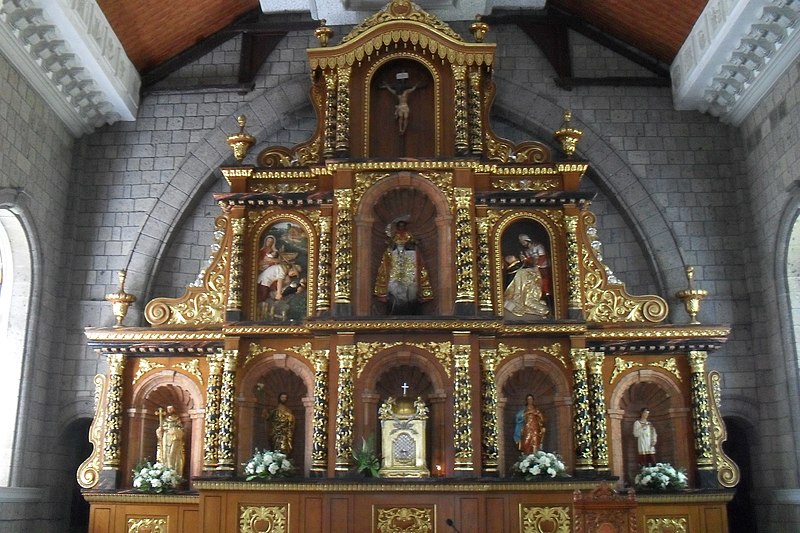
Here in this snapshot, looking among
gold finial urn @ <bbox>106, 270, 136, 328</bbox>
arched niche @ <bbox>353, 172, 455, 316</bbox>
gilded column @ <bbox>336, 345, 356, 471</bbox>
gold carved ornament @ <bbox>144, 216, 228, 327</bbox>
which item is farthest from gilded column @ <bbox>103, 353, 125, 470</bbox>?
arched niche @ <bbox>353, 172, 455, 316</bbox>

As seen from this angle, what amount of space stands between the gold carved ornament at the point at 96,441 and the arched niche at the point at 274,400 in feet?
7.65

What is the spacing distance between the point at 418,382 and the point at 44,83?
8271mm

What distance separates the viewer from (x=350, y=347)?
13.9 meters

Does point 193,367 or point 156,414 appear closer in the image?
point 193,367

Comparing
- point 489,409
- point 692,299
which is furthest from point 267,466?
point 692,299

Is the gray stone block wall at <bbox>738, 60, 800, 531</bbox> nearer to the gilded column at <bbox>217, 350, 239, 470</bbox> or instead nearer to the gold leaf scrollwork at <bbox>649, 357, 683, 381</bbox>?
the gold leaf scrollwork at <bbox>649, 357, 683, 381</bbox>

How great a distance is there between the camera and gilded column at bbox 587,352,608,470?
13.8 m

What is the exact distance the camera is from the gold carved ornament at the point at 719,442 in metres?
14.0

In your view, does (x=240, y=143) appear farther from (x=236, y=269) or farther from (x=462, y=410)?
(x=462, y=410)

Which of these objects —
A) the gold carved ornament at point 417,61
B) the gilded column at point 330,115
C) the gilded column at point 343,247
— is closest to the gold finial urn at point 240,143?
the gilded column at point 330,115

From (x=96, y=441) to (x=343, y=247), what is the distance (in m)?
5.18

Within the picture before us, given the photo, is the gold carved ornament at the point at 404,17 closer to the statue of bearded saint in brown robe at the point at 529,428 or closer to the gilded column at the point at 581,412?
the gilded column at the point at 581,412

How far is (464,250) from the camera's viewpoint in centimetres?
1445

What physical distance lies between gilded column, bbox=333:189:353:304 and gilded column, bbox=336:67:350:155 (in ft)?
2.90
